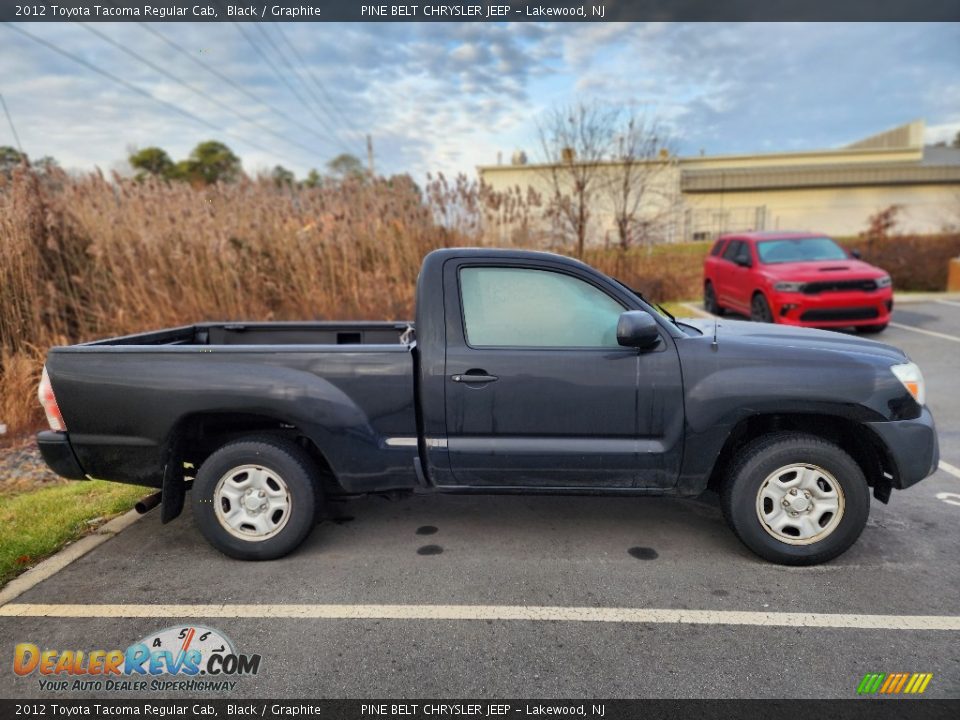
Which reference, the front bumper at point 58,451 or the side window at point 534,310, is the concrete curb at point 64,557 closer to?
the front bumper at point 58,451

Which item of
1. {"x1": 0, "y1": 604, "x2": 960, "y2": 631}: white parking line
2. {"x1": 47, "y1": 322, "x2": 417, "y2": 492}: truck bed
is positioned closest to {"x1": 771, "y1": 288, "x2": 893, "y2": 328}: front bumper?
{"x1": 0, "y1": 604, "x2": 960, "y2": 631}: white parking line

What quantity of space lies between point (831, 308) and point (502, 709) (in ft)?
29.6

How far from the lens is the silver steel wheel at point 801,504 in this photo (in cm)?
330

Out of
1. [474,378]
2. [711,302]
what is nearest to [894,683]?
[474,378]

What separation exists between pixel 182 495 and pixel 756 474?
131 inches

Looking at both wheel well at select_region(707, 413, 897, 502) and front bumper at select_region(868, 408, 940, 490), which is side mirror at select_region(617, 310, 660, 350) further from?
front bumper at select_region(868, 408, 940, 490)

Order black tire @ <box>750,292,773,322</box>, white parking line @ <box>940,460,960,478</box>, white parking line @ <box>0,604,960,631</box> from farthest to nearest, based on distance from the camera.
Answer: black tire @ <box>750,292,773,322</box> → white parking line @ <box>940,460,960,478</box> → white parking line @ <box>0,604,960,631</box>

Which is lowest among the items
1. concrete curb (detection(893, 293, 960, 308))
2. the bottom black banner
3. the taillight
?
the bottom black banner

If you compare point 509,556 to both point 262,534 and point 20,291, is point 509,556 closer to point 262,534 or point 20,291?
point 262,534

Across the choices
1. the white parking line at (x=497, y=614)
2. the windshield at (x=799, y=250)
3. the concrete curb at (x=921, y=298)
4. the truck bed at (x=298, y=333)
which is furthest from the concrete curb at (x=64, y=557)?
the concrete curb at (x=921, y=298)

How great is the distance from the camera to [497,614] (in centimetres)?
292

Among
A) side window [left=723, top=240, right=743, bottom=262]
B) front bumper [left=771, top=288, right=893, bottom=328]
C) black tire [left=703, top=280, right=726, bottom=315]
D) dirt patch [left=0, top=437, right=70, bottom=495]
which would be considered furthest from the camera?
black tire [left=703, top=280, right=726, bottom=315]

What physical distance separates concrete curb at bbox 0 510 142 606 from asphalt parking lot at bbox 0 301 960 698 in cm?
7

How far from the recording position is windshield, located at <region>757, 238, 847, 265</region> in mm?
10219
